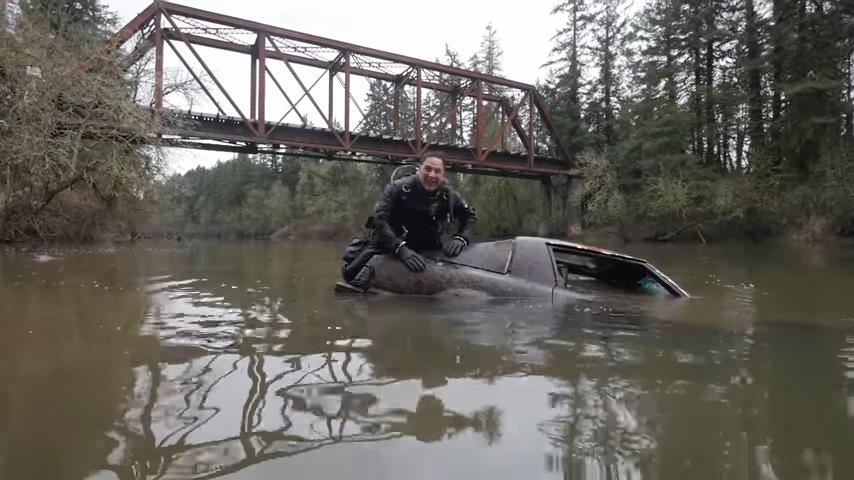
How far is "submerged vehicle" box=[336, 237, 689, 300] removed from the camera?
629 cm

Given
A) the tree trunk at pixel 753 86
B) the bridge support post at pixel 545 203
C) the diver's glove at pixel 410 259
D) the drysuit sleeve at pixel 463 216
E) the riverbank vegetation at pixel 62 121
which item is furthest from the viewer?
the bridge support post at pixel 545 203

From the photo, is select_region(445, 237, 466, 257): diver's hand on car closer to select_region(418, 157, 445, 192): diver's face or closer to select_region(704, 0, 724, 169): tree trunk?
select_region(418, 157, 445, 192): diver's face

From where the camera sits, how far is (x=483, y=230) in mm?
41906

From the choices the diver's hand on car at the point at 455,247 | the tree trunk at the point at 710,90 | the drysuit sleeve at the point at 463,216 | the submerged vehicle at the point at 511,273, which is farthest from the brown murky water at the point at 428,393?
the tree trunk at the point at 710,90

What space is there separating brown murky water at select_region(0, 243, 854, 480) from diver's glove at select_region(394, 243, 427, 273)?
2.48 ft

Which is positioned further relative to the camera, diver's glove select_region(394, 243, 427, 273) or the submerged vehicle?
diver's glove select_region(394, 243, 427, 273)

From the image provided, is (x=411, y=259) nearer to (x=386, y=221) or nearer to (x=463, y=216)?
(x=386, y=221)

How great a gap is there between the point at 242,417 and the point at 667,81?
35.8 m

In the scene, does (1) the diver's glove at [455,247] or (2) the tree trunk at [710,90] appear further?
(2) the tree trunk at [710,90]

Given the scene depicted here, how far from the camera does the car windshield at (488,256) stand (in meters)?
6.50

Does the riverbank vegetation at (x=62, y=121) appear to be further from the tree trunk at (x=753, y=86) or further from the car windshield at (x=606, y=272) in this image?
the tree trunk at (x=753, y=86)

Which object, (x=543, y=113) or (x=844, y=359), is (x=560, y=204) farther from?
(x=844, y=359)

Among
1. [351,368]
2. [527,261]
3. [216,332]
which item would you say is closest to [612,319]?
[527,261]

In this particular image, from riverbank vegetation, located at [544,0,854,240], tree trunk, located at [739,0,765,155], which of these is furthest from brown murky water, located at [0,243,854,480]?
tree trunk, located at [739,0,765,155]
